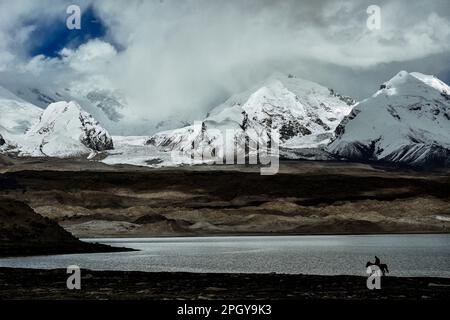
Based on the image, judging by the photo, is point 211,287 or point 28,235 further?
point 28,235

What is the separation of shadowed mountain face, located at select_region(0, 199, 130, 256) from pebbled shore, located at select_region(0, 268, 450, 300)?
44.3m

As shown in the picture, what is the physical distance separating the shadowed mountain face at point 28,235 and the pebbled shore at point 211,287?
44.3 metres

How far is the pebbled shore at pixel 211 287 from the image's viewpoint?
5169 cm

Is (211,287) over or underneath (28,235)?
over

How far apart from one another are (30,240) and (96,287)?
64585 mm

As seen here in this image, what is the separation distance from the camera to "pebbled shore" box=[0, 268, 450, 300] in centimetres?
5169

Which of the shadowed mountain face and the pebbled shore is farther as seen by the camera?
the shadowed mountain face

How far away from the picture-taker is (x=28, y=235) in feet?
398

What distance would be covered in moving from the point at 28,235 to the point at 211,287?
68.9m
